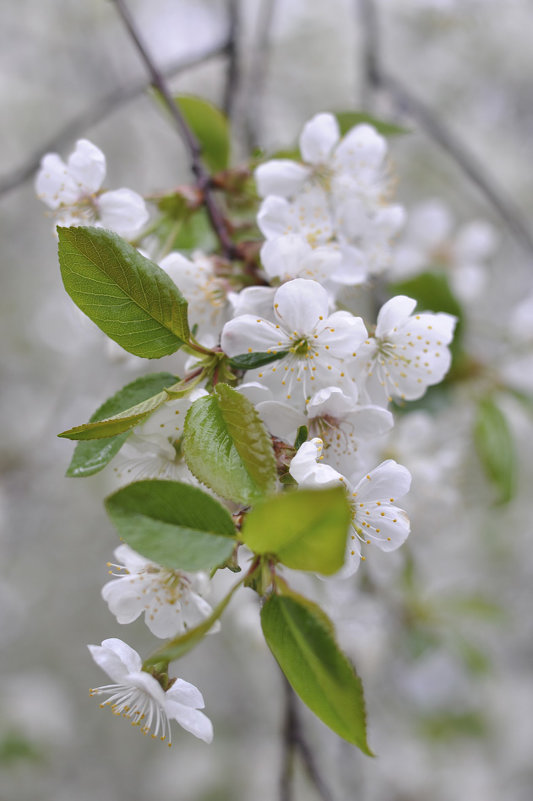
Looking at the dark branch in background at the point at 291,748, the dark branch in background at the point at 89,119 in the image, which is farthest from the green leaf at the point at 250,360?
the dark branch in background at the point at 89,119

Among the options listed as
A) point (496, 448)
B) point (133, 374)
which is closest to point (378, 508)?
point (496, 448)

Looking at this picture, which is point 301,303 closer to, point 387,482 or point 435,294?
point 387,482

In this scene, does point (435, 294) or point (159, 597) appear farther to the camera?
point (435, 294)

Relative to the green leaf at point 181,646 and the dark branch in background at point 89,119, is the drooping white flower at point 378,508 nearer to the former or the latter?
the green leaf at point 181,646

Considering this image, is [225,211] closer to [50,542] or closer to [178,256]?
[178,256]

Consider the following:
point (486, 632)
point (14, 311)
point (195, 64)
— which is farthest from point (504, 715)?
point (195, 64)

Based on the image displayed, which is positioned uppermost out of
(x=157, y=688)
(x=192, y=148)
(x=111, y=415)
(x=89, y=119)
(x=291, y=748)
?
(x=89, y=119)
